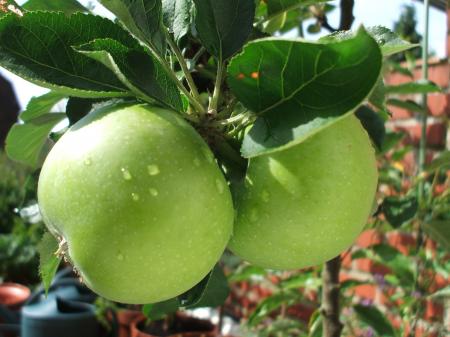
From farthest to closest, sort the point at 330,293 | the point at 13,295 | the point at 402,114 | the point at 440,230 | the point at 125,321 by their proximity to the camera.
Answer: the point at 13,295, the point at 125,321, the point at 402,114, the point at 440,230, the point at 330,293

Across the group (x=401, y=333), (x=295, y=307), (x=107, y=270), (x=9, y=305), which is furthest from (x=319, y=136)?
(x=9, y=305)

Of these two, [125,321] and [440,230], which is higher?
[440,230]

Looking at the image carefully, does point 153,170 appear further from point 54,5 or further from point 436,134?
point 436,134

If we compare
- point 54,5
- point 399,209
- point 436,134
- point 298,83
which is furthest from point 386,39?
point 436,134

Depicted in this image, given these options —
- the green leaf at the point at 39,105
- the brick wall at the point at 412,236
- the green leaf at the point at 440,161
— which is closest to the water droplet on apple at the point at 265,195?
the green leaf at the point at 39,105

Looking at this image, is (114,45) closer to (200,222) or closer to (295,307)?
(200,222)
